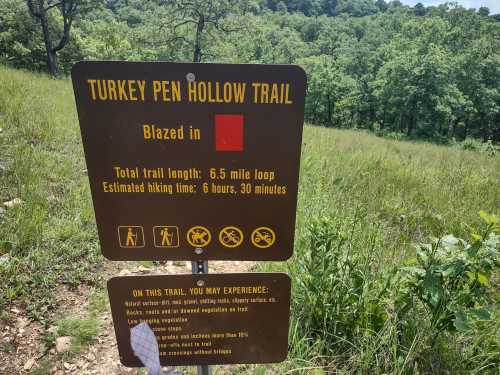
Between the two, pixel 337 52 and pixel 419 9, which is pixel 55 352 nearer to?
pixel 337 52

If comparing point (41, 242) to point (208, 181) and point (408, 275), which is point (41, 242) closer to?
point (208, 181)

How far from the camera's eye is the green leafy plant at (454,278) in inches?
66.2

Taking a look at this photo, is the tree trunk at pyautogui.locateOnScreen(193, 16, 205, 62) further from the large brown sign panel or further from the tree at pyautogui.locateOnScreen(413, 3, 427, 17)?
the tree at pyautogui.locateOnScreen(413, 3, 427, 17)

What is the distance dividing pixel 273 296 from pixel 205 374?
0.57 meters

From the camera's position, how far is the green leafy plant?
1.68 m

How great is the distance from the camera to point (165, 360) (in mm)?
1453

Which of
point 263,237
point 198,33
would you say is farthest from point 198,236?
point 198,33

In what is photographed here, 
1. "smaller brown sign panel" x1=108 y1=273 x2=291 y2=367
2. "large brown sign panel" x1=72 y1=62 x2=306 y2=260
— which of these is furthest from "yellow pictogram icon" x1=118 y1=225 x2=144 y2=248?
"smaller brown sign panel" x1=108 y1=273 x2=291 y2=367

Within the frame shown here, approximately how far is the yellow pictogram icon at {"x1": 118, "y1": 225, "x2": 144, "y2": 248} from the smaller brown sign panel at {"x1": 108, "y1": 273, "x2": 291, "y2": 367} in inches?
5.5

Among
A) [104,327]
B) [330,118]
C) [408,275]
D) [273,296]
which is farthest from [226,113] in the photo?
[330,118]

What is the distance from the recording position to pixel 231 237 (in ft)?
4.35

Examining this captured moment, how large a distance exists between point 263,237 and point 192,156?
0.45 meters

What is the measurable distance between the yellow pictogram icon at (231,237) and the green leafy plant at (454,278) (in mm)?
1148

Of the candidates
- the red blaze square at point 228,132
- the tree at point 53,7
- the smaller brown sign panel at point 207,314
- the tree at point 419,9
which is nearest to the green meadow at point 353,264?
the smaller brown sign panel at point 207,314
